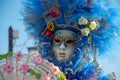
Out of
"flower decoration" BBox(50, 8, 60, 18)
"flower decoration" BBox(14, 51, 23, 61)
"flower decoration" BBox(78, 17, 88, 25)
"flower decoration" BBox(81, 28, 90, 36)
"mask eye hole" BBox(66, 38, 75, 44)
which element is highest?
"flower decoration" BBox(50, 8, 60, 18)

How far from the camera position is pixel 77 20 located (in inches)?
73.3

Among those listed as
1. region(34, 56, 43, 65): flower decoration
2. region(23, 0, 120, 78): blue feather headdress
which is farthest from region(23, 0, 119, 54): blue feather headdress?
region(34, 56, 43, 65): flower decoration

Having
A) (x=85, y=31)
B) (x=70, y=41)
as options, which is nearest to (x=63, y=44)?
(x=70, y=41)

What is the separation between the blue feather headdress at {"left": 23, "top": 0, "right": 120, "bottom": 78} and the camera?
6.12 feet

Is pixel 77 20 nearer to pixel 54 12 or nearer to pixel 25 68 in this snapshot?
pixel 54 12

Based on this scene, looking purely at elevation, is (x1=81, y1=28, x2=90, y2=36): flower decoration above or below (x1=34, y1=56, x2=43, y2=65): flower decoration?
above

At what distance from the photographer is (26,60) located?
1.28m

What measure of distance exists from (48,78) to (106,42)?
0.89 metres

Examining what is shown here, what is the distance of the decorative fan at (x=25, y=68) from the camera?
1.25 metres

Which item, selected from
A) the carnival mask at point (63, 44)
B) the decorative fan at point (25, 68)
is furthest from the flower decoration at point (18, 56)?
the carnival mask at point (63, 44)

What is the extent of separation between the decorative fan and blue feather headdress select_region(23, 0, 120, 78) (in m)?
0.56

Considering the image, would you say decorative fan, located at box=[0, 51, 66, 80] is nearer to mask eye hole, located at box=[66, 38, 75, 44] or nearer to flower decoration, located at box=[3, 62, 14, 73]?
flower decoration, located at box=[3, 62, 14, 73]

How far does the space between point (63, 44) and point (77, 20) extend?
176 millimetres

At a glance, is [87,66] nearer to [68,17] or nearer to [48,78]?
[68,17]
